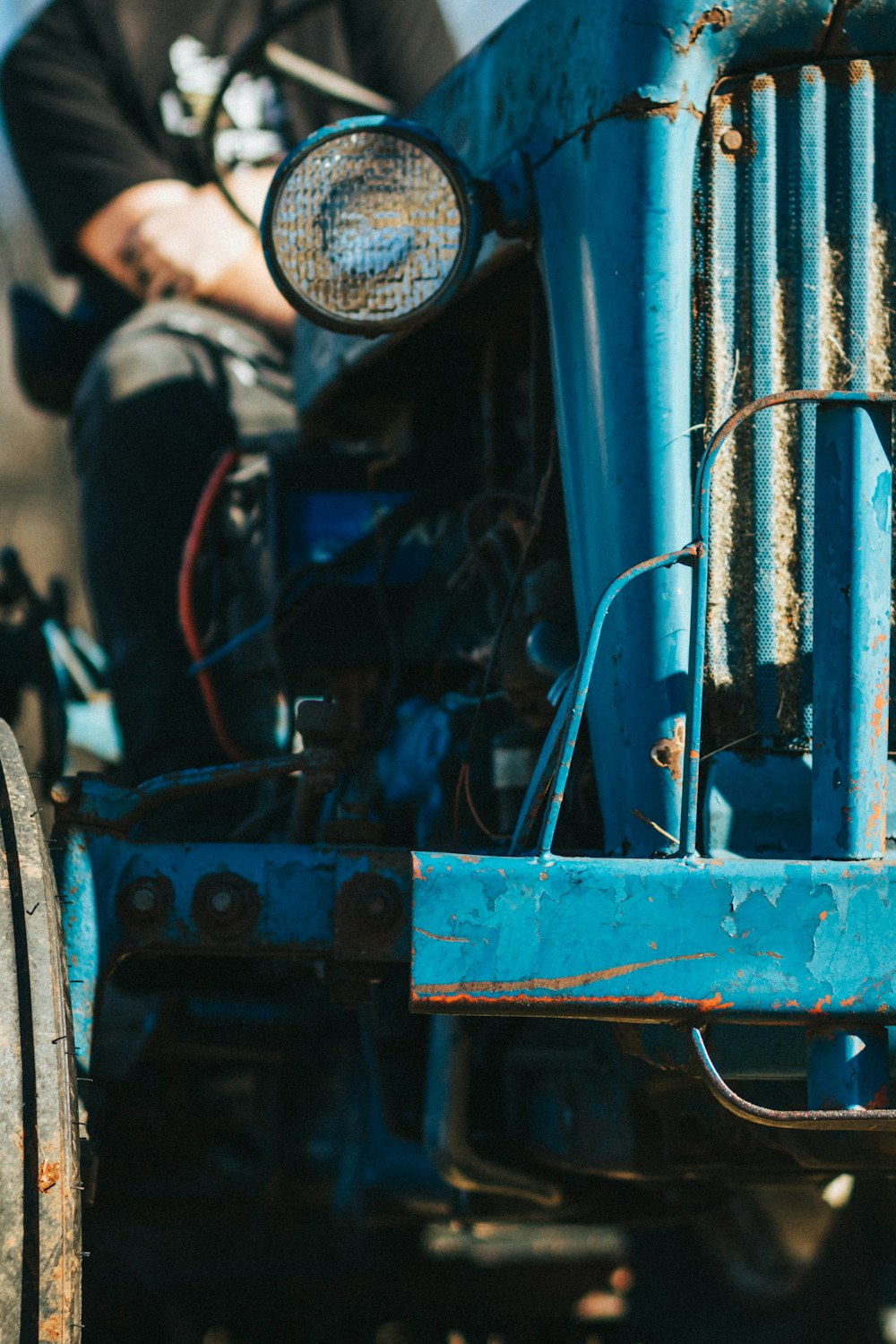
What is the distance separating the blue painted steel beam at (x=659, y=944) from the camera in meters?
1.42

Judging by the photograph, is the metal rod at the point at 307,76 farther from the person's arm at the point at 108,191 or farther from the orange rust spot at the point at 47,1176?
the orange rust spot at the point at 47,1176

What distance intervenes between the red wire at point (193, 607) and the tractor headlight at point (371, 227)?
0.81 meters

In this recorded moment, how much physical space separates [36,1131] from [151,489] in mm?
1470

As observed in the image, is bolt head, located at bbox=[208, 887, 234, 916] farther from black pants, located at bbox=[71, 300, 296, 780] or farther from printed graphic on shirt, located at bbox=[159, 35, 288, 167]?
printed graphic on shirt, located at bbox=[159, 35, 288, 167]

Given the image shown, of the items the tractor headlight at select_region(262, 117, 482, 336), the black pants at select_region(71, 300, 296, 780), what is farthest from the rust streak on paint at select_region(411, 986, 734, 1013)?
the black pants at select_region(71, 300, 296, 780)

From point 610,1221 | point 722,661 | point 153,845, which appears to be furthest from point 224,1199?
point 722,661

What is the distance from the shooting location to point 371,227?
182 centimetres

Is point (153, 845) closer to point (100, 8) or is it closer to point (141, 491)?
point (141, 491)

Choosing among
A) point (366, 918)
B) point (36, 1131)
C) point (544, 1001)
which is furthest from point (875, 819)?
point (36, 1131)

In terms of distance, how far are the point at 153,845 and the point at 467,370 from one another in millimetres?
950

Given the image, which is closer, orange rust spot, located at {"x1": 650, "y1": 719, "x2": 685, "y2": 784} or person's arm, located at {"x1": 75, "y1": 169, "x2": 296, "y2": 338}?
orange rust spot, located at {"x1": 650, "y1": 719, "x2": 685, "y2": 784}

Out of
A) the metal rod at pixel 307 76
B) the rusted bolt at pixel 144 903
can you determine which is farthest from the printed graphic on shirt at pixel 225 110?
the rusted bolt at pixel 144 903

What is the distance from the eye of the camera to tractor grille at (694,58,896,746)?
1737 mm

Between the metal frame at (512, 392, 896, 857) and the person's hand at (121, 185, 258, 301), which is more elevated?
the person's hand at (121, 185, 258, 301)
